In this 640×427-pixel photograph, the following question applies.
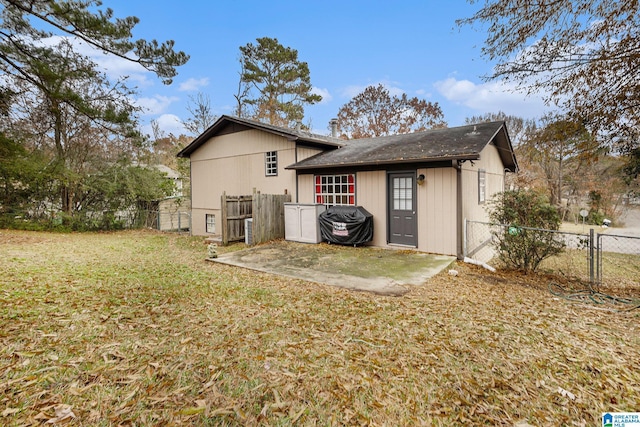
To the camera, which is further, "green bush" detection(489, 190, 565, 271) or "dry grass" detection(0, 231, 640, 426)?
"green bush" detection(489, 190, 565, 271)

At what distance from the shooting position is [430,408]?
89.0 inches

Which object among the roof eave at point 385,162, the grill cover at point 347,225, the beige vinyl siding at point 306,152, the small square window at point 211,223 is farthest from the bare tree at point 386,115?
the grill cover at point 347,225

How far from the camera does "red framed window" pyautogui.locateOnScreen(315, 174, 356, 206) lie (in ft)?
31.0

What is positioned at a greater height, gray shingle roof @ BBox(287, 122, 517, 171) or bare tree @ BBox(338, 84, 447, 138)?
bare tree @ BBox(338, 84, 447, 138)

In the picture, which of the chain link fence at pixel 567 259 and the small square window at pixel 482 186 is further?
the small square window at pixel 482 186

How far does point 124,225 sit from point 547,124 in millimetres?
16421

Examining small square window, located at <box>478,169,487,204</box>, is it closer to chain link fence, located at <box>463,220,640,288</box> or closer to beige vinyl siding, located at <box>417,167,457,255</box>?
chain link fence, located at <box>463,220,640,288</box>

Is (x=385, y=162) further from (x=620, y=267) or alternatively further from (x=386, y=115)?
(x=386, y=115)

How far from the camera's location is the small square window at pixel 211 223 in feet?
43.0

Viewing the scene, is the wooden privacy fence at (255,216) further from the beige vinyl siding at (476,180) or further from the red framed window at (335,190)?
the beige vinyl siding at (476,180)

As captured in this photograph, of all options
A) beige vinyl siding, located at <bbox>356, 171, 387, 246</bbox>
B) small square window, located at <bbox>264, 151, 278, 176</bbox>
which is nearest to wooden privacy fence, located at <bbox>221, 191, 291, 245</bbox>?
small square window, located at <bbox>264, 151, 278, 176</bbox>

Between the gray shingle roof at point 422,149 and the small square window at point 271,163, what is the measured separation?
1.16 m

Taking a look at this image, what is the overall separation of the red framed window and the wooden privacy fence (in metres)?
1.27

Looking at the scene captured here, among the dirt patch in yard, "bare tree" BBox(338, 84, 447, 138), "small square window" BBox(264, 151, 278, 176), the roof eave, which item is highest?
"bare tree" BBox(338, 84, 447, 138)
